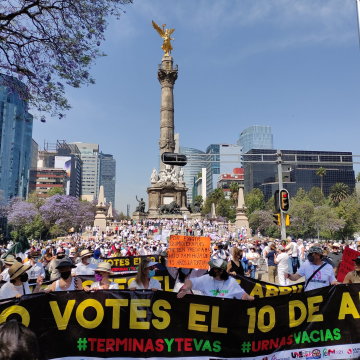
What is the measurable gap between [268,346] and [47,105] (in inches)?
394

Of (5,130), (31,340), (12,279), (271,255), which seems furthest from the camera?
(5,130)

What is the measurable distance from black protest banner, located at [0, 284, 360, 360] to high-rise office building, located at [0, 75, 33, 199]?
102293 millimetres

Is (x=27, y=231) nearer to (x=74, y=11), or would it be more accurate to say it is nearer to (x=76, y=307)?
(x=74, y=11)

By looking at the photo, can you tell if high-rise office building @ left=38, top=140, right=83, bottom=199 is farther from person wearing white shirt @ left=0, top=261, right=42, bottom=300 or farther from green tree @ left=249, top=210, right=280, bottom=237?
person wearing white shirt @ left=0, top=261, right=42, bottom=300

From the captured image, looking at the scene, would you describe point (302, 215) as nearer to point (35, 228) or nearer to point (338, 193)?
point (338, 193)

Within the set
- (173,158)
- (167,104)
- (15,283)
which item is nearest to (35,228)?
(167,104)

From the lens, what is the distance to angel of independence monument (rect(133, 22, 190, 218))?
52856 millimetres

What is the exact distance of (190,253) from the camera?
21.4ft

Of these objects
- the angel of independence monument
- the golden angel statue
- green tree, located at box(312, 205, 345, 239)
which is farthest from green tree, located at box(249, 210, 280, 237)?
the golden angel statue

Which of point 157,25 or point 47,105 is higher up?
point 157,25

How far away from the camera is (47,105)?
37.3ft

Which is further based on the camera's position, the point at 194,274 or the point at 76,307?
the point at 194,274

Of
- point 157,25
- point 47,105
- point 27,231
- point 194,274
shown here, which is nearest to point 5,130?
point 27,231

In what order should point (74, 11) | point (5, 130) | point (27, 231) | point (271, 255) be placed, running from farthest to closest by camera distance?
point (5, 130) < point (27, 231) < point (271, 255) < point (74, 11)
